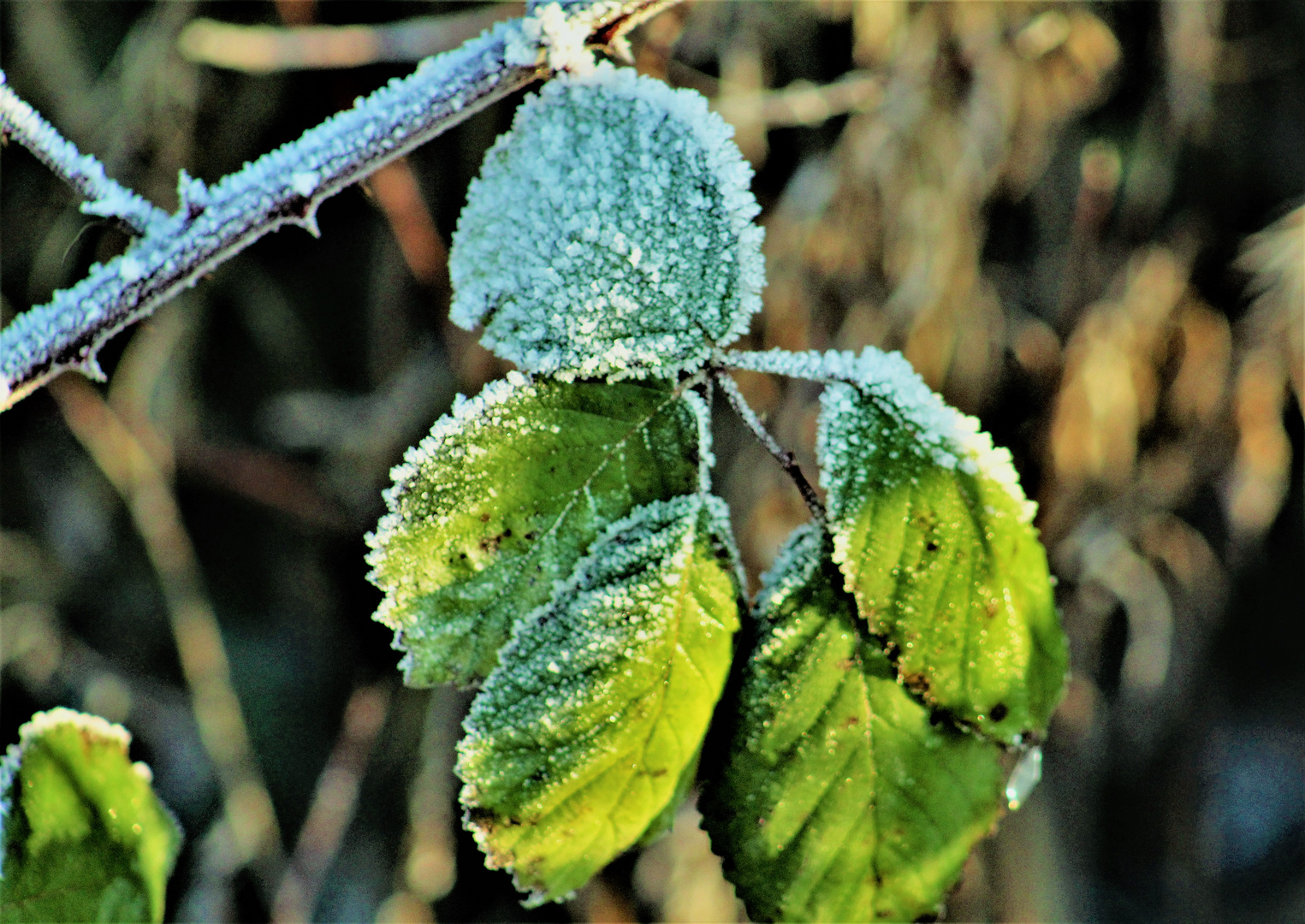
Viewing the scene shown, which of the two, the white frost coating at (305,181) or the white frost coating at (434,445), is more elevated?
the white frost coating at (305,181)

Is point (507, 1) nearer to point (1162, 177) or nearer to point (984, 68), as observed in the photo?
point (984, 68)

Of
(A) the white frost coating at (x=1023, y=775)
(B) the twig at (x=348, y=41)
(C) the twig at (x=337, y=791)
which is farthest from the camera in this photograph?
(C) the twig at (x=337, y=791)

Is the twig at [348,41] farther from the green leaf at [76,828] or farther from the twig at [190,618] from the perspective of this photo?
the green leaf at [76,828]

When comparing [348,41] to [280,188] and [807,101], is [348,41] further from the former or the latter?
[280,188]

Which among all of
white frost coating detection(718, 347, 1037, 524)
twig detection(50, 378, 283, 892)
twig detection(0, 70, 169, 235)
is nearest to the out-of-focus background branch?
twig detection(50, 378, 283, 892)

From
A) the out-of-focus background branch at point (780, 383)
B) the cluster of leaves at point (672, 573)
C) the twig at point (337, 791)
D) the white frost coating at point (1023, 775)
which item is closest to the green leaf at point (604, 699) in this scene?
the cluster of leaves at point (672, 573)

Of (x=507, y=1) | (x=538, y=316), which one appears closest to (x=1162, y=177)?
(x=507, y=1)
